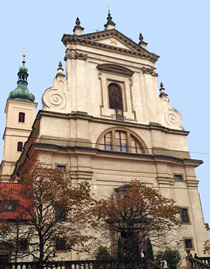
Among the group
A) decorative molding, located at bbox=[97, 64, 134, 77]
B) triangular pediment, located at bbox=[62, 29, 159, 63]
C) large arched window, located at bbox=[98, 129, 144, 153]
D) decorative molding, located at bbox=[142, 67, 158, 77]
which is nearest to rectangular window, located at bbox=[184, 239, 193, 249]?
large arched window, located at bbox=[98, 129, 144, 153]

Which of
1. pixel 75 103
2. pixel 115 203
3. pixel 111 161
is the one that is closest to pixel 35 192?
pixel 115 203

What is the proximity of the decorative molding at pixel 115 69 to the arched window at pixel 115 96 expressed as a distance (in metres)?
1.35

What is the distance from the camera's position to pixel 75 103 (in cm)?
2656

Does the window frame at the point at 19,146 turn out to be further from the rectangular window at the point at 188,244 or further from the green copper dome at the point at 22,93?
the rectangular window at the point at 188,244

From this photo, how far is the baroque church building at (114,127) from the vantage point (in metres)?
24.3

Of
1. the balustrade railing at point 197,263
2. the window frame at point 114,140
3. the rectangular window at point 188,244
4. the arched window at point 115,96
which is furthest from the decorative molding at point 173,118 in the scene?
the balustrade railing at point 197,263

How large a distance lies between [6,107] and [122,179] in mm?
29850

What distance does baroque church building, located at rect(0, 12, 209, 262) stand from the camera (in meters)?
24.3

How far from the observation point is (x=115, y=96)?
2914 centimetres

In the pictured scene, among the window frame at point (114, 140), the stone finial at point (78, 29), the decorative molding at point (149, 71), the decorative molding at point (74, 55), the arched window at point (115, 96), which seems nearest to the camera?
the window frame at point (114, 140)

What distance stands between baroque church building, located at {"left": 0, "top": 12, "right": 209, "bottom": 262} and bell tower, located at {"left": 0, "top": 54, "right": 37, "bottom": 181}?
17.0 metres

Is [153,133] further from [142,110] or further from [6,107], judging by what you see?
[6,107]

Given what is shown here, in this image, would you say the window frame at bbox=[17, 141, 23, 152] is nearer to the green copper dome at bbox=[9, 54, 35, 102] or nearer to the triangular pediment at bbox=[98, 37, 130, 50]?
the green copper dome at bbox=[9, 54, 35, 102]

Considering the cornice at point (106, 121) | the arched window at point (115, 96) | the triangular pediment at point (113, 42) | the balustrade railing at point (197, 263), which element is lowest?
the balustrade railing at point (197, 263)
